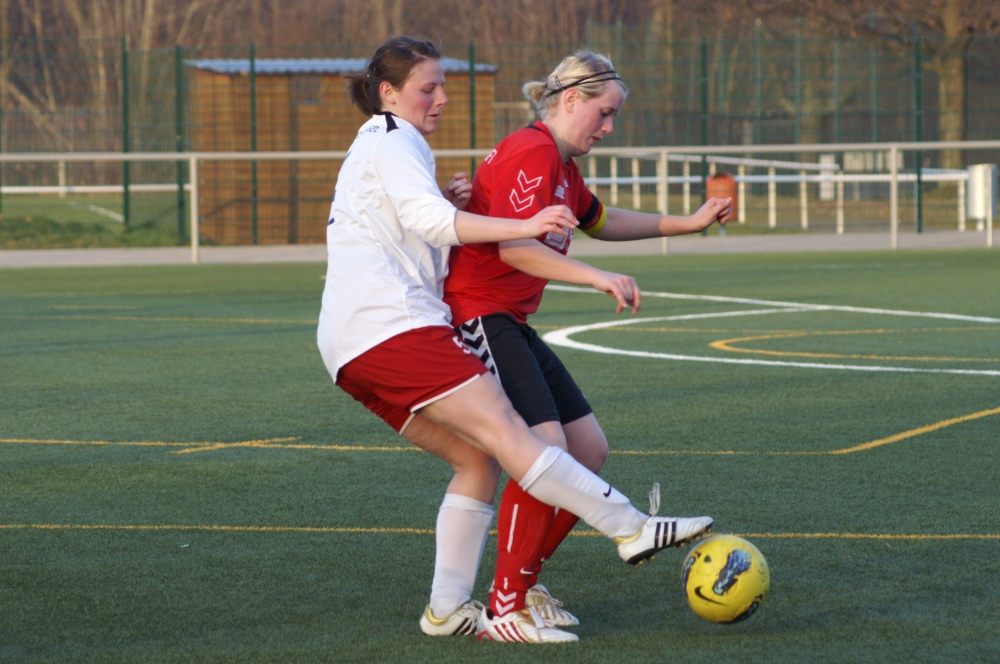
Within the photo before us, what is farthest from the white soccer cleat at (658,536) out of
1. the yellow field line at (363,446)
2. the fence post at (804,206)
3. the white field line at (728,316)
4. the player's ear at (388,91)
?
the fence post at (804,206)

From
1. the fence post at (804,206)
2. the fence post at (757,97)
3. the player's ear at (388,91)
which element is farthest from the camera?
the fence post at (757,97)

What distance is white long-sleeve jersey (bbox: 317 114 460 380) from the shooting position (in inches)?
154

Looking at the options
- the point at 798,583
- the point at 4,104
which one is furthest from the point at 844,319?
the point at 4,104

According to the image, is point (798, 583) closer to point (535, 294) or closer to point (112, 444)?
point (535, 294)

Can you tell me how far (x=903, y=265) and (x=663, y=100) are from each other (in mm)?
8226

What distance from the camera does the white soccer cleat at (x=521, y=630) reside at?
4.09 metres

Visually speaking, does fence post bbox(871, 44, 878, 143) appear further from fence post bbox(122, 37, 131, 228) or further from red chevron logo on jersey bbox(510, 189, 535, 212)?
red chevron logo on jersey bbox(510, 189, 535, 212)

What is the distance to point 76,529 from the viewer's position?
5.44 metres

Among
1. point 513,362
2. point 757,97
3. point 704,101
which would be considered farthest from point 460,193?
point 757,97

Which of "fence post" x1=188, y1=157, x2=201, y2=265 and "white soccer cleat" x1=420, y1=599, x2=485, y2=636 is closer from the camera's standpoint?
"white soccer cleat" x1=420, y1=599, x2=485, y2=636

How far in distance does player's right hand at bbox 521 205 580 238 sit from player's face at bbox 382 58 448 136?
0.51 metres

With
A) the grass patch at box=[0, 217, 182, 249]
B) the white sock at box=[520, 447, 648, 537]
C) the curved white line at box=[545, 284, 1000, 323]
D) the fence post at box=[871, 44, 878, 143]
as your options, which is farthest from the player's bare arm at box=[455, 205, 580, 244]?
the fence post at box=[871, 44, 878, 143]

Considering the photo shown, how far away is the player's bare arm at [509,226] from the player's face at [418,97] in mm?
448

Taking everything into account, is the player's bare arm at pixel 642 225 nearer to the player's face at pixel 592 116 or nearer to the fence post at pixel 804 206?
the player's face at pixel 592 116
